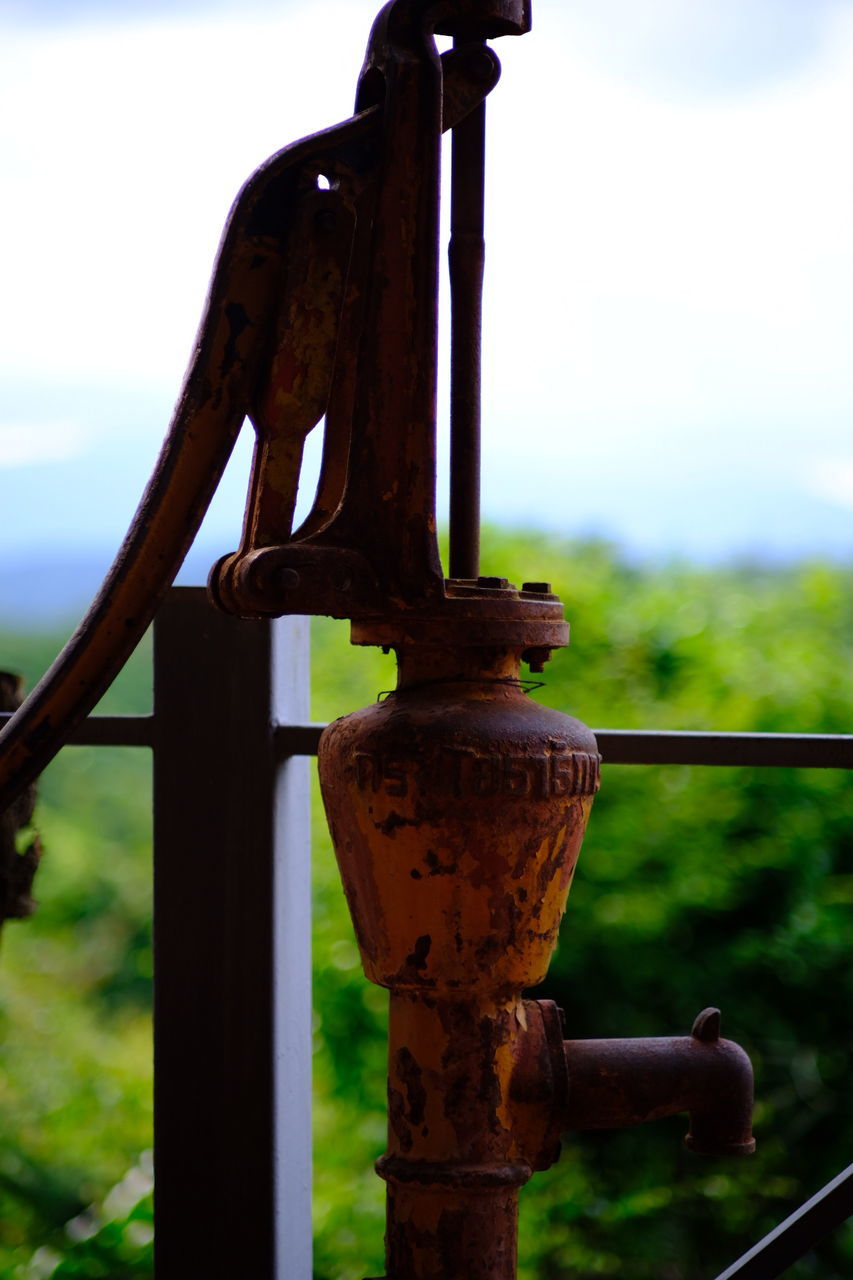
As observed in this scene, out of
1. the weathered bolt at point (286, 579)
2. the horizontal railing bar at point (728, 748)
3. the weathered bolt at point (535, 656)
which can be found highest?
the weathered bolt at point (286, 579)

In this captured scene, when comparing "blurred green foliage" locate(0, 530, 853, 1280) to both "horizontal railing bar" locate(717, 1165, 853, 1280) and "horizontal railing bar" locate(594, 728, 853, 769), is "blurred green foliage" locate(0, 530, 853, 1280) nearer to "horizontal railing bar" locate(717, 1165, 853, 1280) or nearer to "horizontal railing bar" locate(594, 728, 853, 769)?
"horizontal railing bar" locate(594, 728, 853, 769)

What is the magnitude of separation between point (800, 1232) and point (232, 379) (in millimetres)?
572

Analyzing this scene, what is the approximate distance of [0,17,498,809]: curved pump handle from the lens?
0.64 meters

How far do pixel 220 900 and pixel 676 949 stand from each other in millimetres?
2403

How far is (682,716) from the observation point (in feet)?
Answer: 10.6

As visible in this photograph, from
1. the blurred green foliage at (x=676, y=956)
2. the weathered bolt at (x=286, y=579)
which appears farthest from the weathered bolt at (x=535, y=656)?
the blurred green foliage at (x=676, y=956)

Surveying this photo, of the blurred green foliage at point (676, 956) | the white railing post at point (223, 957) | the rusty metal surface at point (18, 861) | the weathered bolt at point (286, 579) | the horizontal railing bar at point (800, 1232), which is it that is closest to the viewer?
the weathered bolt at point (286, 579)

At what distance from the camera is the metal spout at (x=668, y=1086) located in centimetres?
71

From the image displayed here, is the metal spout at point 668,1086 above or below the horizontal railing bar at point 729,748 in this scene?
below

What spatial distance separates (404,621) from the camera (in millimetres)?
670

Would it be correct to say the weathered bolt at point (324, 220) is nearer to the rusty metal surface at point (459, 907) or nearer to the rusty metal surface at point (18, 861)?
the rusty metal surface at point (459, 907)

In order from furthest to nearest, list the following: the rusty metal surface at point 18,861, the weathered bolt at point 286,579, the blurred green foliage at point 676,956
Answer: the blurred green foliage at point 676,956
the rusty metal surface at point 18,861
the weathered bolt at point 286,579

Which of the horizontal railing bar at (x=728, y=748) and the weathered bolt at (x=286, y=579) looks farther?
the horizontal railing bar at (x=728, y=748)

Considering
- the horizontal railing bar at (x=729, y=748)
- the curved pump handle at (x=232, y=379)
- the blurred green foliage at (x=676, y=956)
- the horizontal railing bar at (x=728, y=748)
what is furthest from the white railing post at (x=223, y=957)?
the blurred green foliage at (x=676, y=956)
